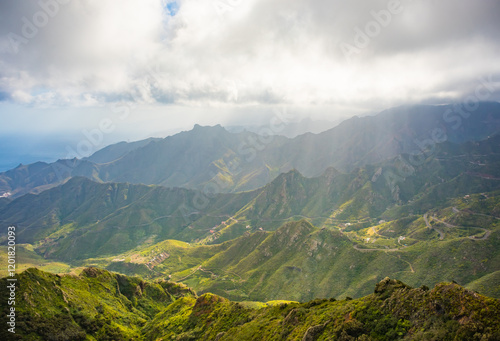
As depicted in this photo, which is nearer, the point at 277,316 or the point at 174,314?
the point at 277,316

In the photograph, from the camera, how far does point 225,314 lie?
100312mm

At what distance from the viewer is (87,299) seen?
112 metres

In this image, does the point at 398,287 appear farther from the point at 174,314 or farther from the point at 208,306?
the point at 174,314

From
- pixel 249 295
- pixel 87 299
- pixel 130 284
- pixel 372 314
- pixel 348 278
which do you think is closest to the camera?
pixel 372 314

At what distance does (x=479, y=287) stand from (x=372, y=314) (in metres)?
116

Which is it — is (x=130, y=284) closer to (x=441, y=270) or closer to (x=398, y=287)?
(x=398, y=287)

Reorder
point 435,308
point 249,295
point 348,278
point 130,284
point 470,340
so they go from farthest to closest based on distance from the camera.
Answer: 1. point 249,295
2. point 348,278
3. point 130,284
4. point 435,308
5. point 470,340

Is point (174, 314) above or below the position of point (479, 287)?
above

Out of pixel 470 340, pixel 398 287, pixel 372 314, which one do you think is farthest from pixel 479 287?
pixel 470 340

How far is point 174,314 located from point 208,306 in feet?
80.5

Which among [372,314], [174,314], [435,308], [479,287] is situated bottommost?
[479,287]

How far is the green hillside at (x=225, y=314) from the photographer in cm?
4016

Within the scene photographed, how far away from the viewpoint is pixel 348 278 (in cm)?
17288

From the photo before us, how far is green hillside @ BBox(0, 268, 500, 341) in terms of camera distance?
132ft
